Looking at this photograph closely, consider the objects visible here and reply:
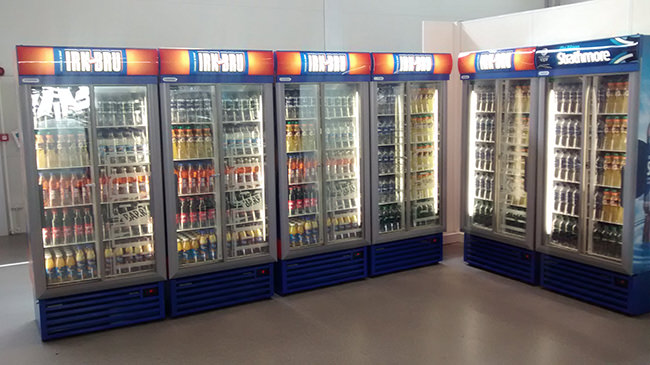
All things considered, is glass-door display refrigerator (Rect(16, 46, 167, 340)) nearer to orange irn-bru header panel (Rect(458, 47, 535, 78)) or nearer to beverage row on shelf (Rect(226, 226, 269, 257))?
beverage row on shelf (Rect(226, 226, 269, 257))

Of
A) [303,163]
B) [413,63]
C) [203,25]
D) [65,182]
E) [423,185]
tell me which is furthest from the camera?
[203,25]

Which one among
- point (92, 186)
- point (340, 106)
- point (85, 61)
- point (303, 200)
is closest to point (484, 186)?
point (340, 106)

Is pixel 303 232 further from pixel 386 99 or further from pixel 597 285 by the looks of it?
pixel 597 285

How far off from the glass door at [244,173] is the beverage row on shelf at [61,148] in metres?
1.36

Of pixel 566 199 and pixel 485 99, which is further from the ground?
pixel 485 99

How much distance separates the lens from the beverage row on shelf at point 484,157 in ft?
23.9

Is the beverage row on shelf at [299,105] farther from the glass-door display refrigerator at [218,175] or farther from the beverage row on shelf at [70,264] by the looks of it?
the beverage row on shelf at [70,264]

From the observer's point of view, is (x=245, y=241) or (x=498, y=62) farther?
(x=498, y=62)

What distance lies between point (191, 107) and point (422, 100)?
9.83 feet

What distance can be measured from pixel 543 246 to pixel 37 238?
511 centimetres

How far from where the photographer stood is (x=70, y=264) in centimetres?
559

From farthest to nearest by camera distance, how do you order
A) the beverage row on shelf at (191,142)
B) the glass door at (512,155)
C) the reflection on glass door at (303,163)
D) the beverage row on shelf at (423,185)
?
the beverage row on shelf at (423,185) < the glass door at (512,155) < the reflection on glass door at (303,163) < the beverage row on shelf at (191,142)

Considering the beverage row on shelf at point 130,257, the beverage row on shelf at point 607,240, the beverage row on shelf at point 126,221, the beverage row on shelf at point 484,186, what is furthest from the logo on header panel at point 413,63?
the beverage row on shelf at point 130,257

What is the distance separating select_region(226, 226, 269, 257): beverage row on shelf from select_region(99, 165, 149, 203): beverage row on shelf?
999 mm
